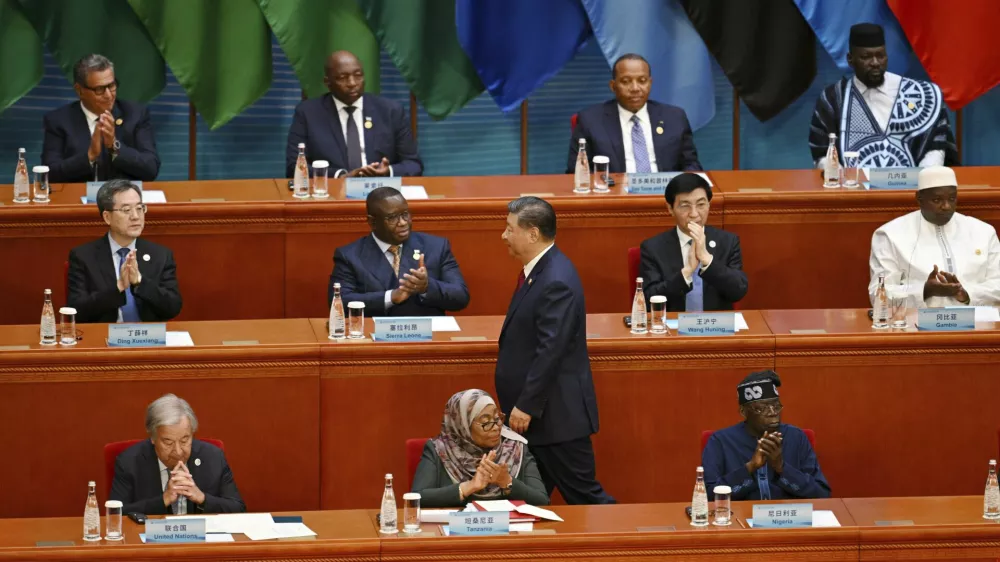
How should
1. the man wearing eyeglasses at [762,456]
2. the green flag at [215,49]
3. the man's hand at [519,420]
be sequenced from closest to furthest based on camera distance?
1. the man wearing eyeglasses at [762,456]
2. the man's hand at [519,420]
3. the green flag at [215,49]

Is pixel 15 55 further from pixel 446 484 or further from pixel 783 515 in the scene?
pixel 783 515

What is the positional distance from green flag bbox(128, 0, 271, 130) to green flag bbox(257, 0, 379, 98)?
0.13 meters

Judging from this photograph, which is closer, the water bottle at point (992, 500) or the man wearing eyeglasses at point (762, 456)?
the water bottle at point (992, 500)

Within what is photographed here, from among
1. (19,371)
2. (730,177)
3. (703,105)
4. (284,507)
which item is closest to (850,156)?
(730,177)

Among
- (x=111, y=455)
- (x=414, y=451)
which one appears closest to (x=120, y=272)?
(x=111, y=455)

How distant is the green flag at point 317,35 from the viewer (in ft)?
28.0

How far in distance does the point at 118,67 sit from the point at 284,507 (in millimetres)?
3004

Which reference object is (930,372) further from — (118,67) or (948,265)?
(118,67)

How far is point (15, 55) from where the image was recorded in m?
8.40

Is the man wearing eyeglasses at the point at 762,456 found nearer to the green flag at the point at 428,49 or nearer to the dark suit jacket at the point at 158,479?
the dark suit jacket at the point at 158,479

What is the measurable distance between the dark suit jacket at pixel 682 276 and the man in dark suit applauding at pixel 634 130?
1.00 m

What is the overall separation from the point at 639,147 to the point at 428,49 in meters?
1.39

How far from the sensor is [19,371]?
6.04 metres

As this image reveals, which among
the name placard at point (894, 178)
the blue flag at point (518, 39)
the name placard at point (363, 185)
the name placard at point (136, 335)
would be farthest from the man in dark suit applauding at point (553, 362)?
the blue flag at point (518, 39)
